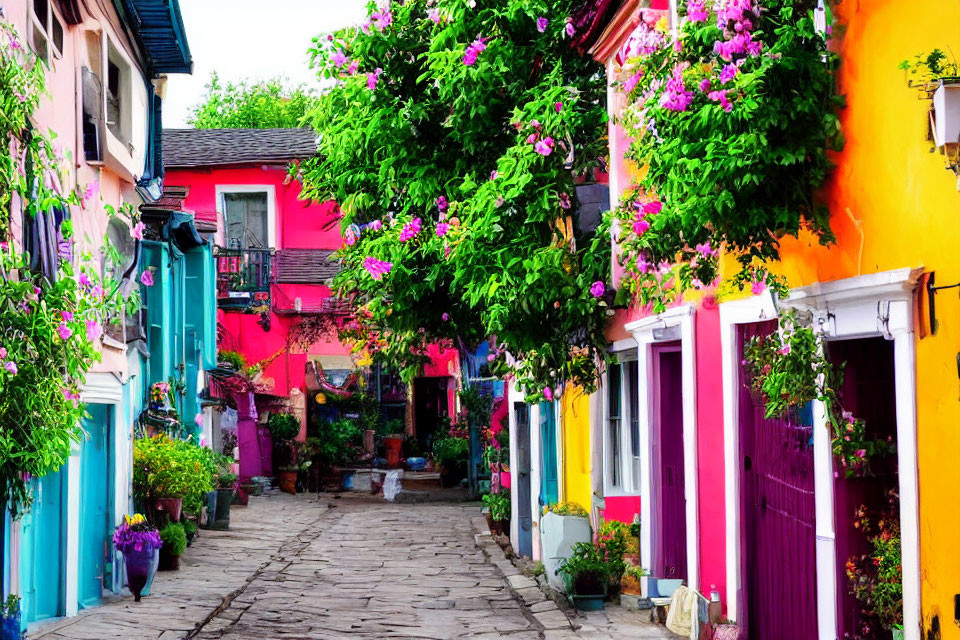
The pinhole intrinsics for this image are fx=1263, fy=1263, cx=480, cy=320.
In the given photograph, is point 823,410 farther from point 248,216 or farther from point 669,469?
point 248,216

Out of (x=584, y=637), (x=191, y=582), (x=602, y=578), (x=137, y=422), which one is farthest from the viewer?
(x=137, y=422)

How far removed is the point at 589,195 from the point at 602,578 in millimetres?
3826

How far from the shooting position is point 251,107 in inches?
1781

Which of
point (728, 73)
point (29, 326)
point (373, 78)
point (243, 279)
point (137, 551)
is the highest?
point (373, 78)

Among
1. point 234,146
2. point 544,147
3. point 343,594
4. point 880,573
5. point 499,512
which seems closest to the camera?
point 880,573

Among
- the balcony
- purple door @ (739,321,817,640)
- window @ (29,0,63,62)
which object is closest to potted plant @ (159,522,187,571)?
window @ (29,0,63,62)

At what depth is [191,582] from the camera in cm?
1512

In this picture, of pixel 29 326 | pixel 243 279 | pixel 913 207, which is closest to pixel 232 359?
pixel 243 279

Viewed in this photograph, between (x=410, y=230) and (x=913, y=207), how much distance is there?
8.25 metres

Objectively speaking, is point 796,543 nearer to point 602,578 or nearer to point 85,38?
point 602,578

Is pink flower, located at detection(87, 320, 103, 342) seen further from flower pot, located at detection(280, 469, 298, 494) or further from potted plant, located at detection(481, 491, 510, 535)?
flower pot, located at detection(280, 469, 298, 494)

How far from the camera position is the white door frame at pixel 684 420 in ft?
34.4

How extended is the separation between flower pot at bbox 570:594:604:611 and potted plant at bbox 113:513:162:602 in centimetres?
459

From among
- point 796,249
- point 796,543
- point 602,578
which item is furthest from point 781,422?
point 602,578
